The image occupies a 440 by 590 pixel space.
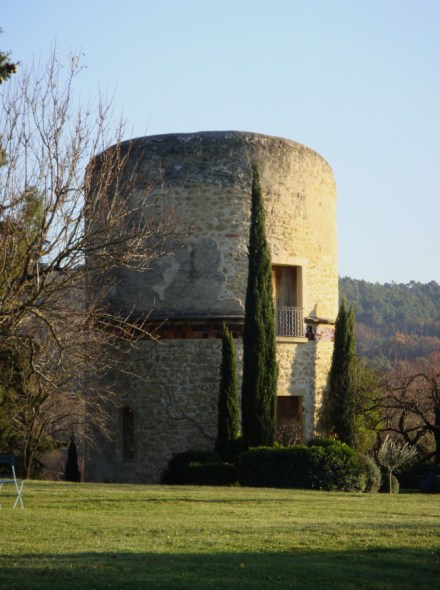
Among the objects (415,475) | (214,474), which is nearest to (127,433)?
(214,474)

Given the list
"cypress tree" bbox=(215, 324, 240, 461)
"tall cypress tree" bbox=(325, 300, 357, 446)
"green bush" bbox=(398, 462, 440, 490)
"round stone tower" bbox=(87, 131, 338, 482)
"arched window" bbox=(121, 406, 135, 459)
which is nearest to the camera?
"cypress tree" bbox=(215, 324, 240, 461)

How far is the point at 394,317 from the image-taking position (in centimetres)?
8575

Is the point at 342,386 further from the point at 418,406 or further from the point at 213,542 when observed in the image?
the point at 213,542

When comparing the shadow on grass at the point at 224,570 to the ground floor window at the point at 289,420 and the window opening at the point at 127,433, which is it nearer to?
the ground floor window at the point at 289,420

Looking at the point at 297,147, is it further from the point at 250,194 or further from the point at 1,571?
the point at 1,571

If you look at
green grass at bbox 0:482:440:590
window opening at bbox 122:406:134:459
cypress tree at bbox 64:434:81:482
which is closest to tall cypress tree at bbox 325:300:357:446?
window opening at bbox 122:406:134:459

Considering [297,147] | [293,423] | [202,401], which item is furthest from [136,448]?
[297,147]

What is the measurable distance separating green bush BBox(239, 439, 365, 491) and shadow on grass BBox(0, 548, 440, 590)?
35.3 ft

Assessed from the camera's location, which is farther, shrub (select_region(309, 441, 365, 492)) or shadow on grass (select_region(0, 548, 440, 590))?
shrub (select_region(309, 441, 365, 492))

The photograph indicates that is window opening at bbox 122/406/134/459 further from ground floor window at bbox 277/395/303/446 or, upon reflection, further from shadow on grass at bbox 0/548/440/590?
shadow on grass at bbox 0/548/440/590

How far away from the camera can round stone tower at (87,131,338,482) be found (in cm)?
2434

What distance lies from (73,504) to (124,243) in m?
4.23

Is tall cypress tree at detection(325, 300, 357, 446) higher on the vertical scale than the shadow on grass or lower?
higher

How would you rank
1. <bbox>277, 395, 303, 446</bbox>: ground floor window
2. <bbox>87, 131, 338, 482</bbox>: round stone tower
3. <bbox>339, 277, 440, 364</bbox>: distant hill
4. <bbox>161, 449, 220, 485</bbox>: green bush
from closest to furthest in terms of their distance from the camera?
<bbox>161, 449, 220, 485</bbox>: green bush, <bbox>87, 131, 338, 482</bbox>: round stone tower, <bbox>277, 395, 303, 446</bbox>: ground floor window, <bbox>339, 277, 440, 364</bbox>: distant hill
